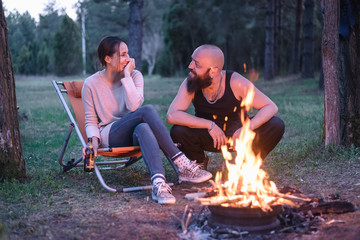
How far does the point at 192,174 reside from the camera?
4.25m

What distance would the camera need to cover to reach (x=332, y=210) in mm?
3293

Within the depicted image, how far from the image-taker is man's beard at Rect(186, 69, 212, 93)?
4214 mm

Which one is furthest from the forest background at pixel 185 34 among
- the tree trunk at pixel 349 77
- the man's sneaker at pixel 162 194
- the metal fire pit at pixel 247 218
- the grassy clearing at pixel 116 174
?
the metal fire pit at pixel 247 218

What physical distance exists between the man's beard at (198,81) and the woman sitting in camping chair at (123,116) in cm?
43

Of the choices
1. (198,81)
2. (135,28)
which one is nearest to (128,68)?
(198,81)

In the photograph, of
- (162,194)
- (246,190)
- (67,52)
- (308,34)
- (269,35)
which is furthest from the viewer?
(67,52)

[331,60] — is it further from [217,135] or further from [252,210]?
[252,210]

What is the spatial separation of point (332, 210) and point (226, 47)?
87.8ft

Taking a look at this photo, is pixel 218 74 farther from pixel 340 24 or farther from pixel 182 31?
pixel 182 31

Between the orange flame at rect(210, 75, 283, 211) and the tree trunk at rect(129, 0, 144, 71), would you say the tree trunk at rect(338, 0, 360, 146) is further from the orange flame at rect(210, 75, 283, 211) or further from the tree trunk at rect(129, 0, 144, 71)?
the tree trunk at rect(129, 0, 144, 71)

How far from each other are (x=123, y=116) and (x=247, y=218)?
1958mm

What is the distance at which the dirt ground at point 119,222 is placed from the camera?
117 inches

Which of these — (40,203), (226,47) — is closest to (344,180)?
(40,203)

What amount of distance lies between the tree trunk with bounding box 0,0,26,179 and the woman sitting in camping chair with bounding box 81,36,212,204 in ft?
2.29
